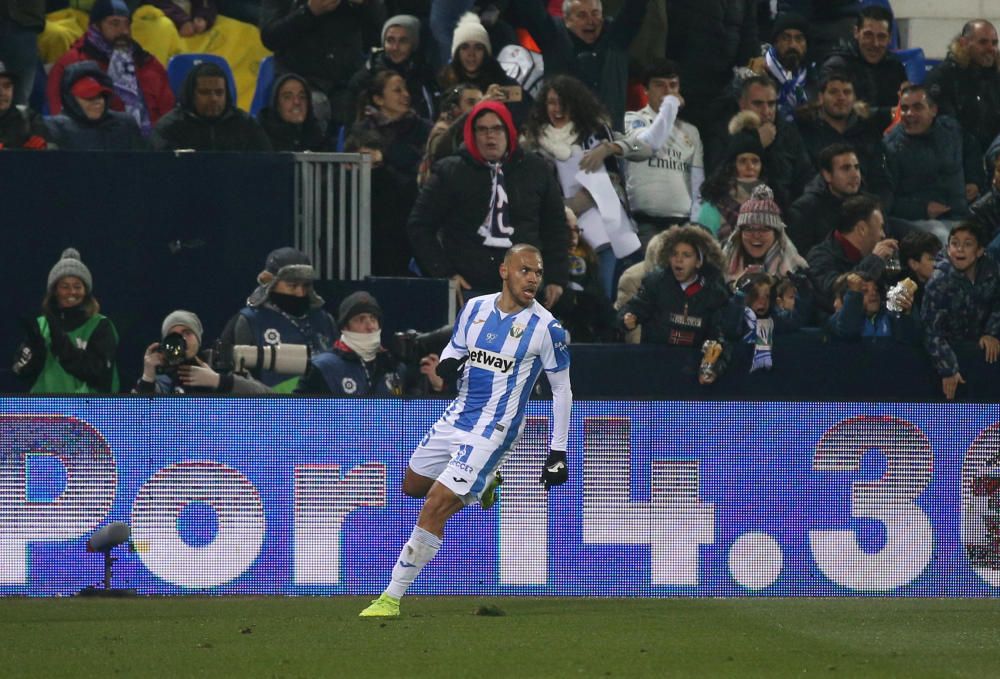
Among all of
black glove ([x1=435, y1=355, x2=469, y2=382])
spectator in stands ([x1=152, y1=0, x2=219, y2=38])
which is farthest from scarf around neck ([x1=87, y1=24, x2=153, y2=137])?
black glove ([x1=435, y1=355, x2=469, y2=382])

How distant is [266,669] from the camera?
8062 mm

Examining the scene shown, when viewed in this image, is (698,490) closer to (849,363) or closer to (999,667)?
(849,363)

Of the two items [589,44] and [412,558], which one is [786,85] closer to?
[589,44]

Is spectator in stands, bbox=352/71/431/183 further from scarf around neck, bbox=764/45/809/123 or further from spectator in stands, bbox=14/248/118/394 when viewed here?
scarf around neck, bbox=764/45/809/123

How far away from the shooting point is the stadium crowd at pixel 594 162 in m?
12.0

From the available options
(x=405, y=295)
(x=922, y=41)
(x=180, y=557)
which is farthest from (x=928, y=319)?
(x=922, y=41)

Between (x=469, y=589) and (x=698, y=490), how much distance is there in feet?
5.10

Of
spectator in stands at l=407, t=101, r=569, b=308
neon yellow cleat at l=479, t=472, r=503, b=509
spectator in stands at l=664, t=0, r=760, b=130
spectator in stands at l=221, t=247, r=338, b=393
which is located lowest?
neon yellow cleat at l=479, t=472, r=503, b=509

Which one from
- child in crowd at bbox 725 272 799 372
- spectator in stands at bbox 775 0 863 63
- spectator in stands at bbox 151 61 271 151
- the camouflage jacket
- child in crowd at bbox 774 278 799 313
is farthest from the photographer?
spectator in stands at bbox 775 0 863 63

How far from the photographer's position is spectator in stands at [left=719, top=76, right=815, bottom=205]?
14.4 metres

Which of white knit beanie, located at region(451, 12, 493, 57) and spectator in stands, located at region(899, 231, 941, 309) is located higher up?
white knit beanie, located at region(451, 12, 493, 57)

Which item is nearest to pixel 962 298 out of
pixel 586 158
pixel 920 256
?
pixel 920 256

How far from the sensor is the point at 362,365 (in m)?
11.8

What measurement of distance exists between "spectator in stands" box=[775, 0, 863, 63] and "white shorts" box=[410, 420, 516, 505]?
308 inches
